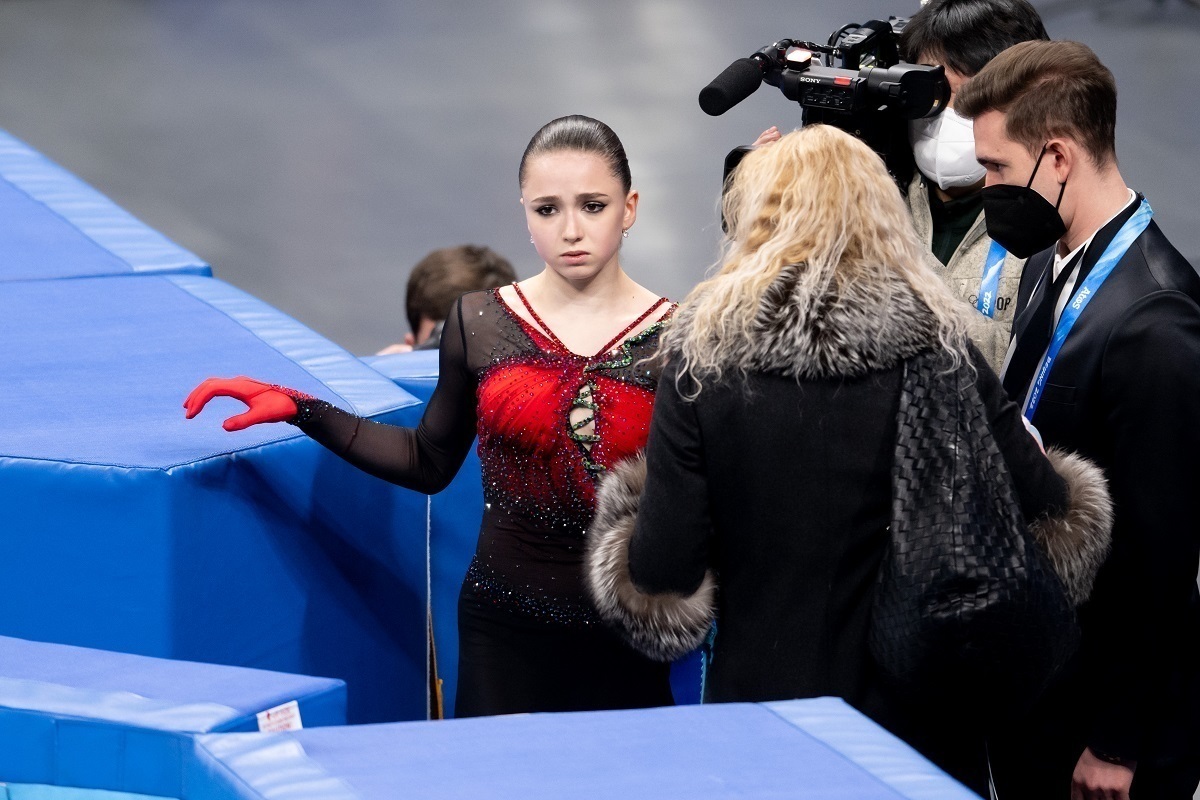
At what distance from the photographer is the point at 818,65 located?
2383mm

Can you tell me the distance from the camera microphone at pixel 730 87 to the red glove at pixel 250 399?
771 millimetres

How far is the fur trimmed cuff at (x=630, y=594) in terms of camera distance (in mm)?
1741

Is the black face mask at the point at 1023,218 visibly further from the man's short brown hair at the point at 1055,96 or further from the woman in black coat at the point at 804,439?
the woman in black coat at the point at 804,439

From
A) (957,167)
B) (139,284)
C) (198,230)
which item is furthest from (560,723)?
(198,230)

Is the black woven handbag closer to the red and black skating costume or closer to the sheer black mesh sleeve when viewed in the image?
A: the red and black skating costume

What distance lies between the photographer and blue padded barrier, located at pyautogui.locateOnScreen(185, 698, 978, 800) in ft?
3.74

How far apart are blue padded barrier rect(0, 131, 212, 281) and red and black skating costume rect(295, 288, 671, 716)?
1.08 meters

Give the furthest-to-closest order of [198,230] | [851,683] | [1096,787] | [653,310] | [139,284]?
[198,230] < [139,284] < [653,310] < [1096,787] < [851,683]

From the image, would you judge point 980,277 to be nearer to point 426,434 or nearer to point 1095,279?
point 1095,279

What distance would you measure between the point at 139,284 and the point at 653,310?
1233mm

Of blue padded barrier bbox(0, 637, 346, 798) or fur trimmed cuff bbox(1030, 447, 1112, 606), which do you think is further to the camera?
fur trimmed cuff bbox(1030, 447, 1112, 606)

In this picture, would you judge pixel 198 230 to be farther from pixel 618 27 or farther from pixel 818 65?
pixel 818 65

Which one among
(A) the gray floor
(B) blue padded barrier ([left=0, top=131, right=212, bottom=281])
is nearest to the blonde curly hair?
(B) blue padded barrier ([left=0, top=131, right=212, bottom=281])

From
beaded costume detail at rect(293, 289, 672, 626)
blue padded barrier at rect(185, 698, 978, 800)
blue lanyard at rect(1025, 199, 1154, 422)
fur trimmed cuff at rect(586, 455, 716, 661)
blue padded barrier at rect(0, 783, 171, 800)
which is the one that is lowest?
blue padded barrier at rect(0, 783, 171, 800)
